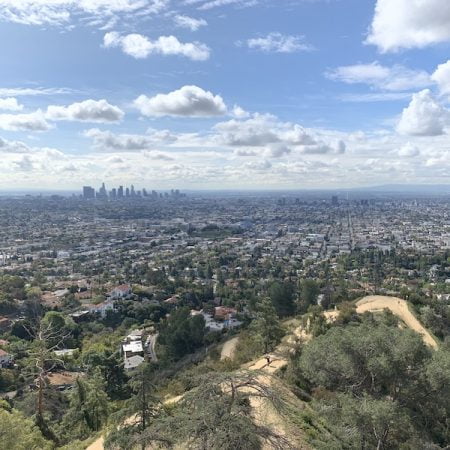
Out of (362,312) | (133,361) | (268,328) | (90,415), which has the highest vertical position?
(268,328)

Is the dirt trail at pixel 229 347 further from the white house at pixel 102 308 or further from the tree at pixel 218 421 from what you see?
the tree at pixel 218 421

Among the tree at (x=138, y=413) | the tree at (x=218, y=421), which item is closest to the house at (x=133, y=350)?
the tree at (x=138, y=413)

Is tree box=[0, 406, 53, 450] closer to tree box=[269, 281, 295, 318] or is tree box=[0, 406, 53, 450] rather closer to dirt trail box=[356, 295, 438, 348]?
dirt trail box=[356, 295, 438, 348]

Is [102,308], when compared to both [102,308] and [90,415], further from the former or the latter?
[90,415]

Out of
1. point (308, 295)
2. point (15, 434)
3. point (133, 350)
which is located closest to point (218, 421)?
point (15, 434)

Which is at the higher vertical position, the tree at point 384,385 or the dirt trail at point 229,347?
the tree at point 384,385

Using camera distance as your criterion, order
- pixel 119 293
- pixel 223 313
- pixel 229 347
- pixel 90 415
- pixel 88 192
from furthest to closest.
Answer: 1. pixel 88 192
2. pixel 119 293
3. pixel 223 313
4. pixel 229 347
5. pixel 90 415
